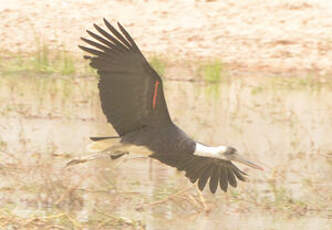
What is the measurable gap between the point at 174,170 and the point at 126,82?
1.58m

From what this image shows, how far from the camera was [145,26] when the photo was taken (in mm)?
11266

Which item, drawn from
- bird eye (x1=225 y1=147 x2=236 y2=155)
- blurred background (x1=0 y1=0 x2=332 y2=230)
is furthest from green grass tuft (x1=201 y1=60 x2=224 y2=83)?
bird eye (x1=225 y1=147 x2=236 y2=155)

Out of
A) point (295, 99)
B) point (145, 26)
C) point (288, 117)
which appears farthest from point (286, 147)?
point (145, 26)

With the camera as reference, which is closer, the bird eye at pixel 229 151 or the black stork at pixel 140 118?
the black stork at pixel 140 118

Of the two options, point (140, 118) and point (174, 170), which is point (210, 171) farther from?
point (174, 170)

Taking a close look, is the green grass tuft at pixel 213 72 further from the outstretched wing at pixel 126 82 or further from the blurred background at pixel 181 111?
the outstretched wing at pixel 126 82

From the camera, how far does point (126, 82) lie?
19.9 ft

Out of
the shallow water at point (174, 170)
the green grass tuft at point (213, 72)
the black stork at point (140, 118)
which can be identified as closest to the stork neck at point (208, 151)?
the black stork at point (140, 118)

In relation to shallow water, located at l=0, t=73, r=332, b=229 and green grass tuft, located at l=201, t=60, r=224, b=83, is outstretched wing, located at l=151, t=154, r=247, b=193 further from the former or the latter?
green grass tuft, located at l=201, t=60, r=224, b=83

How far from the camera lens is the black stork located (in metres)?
6.02

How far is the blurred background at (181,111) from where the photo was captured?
21.3 ft

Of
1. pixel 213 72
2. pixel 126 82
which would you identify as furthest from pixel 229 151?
pixel 213 72

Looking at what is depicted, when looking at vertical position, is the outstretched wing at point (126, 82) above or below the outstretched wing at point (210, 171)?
above

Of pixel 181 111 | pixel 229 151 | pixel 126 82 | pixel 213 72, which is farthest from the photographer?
pixel 213 72
